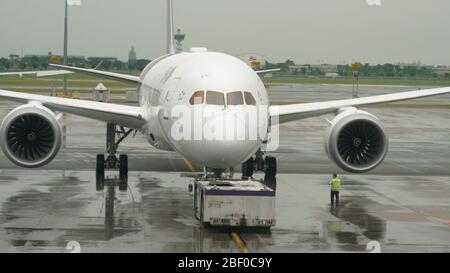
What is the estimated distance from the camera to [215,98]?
22938 mm

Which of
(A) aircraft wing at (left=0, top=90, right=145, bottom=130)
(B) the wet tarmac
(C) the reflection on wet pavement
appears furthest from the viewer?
(A) aircraft wing at (left=0, top=90, right=145, bottom=130)

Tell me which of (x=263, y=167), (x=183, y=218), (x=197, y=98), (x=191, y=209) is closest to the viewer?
(x=197, y=98)

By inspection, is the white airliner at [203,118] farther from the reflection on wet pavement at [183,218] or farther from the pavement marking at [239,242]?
the pavement marking at [239,242]

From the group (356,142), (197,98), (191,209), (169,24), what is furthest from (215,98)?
(169,24)

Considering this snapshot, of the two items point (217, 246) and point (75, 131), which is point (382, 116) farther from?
point (217, 246)

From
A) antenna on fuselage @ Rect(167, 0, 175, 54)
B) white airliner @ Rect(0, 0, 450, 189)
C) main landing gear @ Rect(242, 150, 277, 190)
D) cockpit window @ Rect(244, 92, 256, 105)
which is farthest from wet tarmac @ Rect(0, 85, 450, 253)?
antenna on fuselage @ Rect(167, 0, 175, 54)

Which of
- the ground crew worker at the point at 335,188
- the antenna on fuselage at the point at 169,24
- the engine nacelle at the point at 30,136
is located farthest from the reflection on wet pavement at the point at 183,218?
the antenna on fuselage at the point at 169,24

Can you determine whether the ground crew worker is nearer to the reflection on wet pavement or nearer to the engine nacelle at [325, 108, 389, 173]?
the reflection on wet pavement

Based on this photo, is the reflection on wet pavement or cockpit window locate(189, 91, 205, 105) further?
cockpit window locate(189, 91, 205, 105)

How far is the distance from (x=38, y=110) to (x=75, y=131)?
2392 centimetres

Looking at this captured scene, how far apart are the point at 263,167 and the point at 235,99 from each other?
9.72 m

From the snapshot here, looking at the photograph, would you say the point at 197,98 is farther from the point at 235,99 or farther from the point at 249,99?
the point at 249,99

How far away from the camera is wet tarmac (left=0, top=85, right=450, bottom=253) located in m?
20.5
